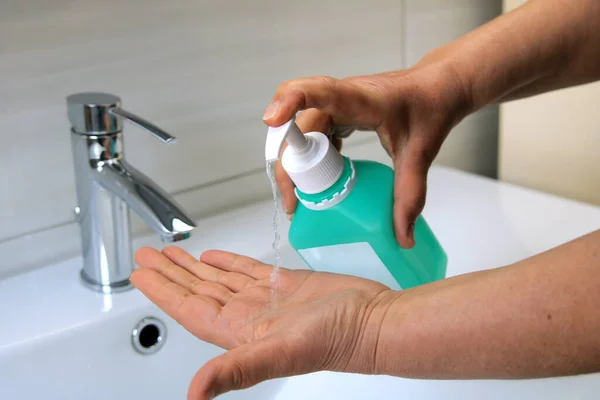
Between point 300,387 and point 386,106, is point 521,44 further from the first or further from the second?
point 300,387

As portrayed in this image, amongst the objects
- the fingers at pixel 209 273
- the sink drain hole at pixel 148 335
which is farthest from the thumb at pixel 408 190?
the sink drain hole at pixel 148 335

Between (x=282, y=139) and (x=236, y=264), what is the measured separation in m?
0.14

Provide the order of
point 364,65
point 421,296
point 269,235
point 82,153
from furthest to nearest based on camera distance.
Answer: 1. point 364,65
2. point 269,235
3. point 82,153
4. point 421,296

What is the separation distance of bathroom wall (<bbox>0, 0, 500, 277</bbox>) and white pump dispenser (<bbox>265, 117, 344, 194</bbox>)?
8.7 inches

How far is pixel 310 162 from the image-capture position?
457 mm

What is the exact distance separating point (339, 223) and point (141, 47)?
0.26 meters

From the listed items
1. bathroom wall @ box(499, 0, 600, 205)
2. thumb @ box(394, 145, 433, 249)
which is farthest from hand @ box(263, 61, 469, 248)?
bathroom wall @ box(499, 0, 600, 205)

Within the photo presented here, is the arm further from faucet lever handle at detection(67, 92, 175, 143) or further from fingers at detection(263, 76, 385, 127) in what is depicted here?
faucet lever handle at detection(67, 92, 175, 143)

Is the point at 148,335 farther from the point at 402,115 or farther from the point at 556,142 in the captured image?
the point at 556,142

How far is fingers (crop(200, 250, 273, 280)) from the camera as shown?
0.52 metres

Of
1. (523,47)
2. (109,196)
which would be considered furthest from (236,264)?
(523,47)

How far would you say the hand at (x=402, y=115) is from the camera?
1.62 ft

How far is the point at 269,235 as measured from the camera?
69 centimetres

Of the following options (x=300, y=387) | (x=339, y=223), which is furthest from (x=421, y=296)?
(x=300, y=387)
